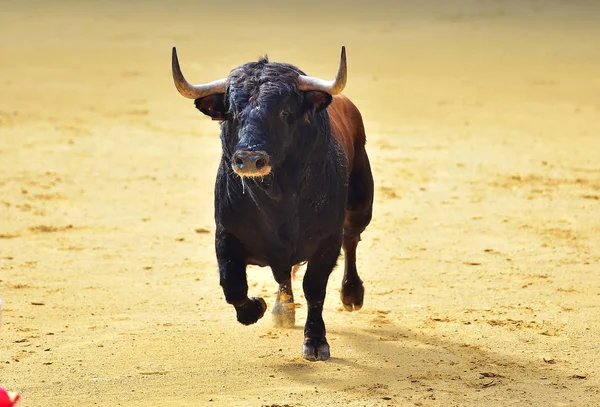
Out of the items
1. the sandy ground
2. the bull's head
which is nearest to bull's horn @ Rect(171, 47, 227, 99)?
the bull's head

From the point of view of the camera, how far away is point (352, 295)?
7.61 metres

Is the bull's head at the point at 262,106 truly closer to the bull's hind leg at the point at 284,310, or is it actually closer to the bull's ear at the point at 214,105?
the bull's ear at the point at 214,105

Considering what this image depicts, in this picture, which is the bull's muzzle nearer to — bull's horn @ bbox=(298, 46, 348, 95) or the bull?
the bull

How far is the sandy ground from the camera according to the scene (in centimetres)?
616

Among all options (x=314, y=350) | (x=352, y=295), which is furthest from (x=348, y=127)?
(x=314, y=350)

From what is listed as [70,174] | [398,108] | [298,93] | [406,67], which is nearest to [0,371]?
[298,93]

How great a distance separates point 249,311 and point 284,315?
66cm

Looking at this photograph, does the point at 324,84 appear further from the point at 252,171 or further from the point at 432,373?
the point at 432,373

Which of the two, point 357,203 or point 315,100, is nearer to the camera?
point 315,100

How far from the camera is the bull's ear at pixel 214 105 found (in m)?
6.42

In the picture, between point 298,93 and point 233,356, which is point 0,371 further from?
point 298,93

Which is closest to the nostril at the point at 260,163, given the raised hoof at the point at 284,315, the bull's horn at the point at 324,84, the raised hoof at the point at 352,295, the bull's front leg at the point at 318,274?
the bull's horn at the point at 324,84

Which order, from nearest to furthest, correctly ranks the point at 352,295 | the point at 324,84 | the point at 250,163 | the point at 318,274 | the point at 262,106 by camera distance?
the point at 250,163, the point at 262,106, the point at 324,84, the point at 318,274, the point at 352,295

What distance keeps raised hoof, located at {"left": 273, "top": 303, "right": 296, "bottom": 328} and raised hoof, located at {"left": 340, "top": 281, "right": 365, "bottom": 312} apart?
49cm
